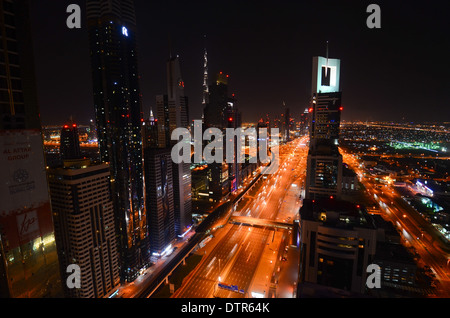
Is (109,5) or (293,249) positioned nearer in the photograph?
(109,5)

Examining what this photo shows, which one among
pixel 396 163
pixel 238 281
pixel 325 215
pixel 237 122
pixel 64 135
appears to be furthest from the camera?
pixel 396 163

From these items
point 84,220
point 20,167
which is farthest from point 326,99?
point 20,167

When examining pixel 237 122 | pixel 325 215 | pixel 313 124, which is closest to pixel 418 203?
pixel 313 124

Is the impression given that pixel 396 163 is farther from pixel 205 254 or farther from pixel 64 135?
pixel 64 135

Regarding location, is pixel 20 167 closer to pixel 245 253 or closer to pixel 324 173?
pixel 245 253

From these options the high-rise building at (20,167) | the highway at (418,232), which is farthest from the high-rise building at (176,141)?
the highway at (418,232)

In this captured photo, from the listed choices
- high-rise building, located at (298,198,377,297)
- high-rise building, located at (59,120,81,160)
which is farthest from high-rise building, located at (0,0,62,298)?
high-rise building, located at (59,120,81,160)

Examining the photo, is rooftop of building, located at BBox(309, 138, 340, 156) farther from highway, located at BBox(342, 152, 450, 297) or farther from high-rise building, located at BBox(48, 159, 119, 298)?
high-rise building, located at BBox(48, 159, 119, 298)
